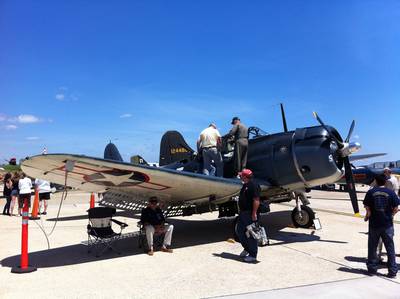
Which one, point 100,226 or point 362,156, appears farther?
point 362,156

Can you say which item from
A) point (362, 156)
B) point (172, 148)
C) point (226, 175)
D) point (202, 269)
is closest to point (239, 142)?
point (226, 175)

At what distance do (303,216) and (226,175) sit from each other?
2591 millimetres

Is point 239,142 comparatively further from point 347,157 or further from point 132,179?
point 132,179

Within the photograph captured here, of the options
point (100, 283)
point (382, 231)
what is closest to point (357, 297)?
point (382, 231)

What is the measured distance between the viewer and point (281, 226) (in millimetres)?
10164

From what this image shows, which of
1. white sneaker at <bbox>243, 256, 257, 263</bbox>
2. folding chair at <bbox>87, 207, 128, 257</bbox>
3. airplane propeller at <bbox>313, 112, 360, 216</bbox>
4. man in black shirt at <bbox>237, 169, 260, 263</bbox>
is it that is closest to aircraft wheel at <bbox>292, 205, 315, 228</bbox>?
airplane propeller at <bbox>313, 112, 360, 216</bbox>

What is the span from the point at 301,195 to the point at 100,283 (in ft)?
20.9

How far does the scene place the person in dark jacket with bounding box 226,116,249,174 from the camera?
8.29 m

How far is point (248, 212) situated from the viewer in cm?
638

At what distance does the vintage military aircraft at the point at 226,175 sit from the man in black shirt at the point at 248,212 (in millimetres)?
866

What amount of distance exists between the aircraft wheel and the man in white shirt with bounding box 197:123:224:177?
279 centimetres

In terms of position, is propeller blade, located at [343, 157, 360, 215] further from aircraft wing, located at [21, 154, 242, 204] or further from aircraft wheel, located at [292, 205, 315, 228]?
aircraft wing, located at [21, 154, 242, 204]

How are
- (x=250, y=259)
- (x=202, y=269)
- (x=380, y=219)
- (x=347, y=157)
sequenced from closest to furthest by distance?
(x=380, y=219), (x=202, y=269), (x=250, y=259), (x=347, y=157)

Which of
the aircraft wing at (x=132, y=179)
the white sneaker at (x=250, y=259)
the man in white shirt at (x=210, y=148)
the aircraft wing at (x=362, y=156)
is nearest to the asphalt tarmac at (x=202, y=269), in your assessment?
the white sneaker at (x=250, y=259)
